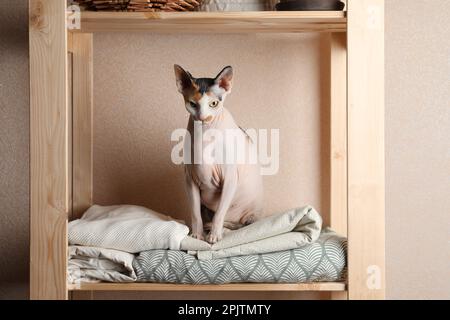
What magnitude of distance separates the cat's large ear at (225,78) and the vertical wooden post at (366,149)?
264 millimetres

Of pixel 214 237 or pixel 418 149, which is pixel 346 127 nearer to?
pixel 214 237

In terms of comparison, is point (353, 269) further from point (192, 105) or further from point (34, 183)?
point (34, 183)

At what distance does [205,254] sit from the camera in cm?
140

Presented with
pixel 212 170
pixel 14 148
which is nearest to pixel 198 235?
pixel 212 170

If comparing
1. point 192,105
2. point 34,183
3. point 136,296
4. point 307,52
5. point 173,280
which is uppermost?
point 307,52

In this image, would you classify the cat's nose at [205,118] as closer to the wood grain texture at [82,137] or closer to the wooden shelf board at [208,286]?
the wooden shelf board at [208,286]

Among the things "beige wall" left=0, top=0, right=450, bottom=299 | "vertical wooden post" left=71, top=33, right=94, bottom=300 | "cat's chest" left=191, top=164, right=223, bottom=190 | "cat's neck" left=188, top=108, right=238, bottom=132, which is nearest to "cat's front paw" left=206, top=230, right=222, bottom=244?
"cat's chest" left=191, top=164, right=223, bottom=190

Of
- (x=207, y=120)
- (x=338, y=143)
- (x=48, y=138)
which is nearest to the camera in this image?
(x=48, y=138)

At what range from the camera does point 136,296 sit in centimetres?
184

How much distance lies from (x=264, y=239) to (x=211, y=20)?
0.49 m

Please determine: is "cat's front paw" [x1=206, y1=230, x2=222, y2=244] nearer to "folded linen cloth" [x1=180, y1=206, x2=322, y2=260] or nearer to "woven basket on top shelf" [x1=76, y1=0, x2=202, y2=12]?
"folded linen cloth" [x1=180, y1=206, x2=322, y2=260]

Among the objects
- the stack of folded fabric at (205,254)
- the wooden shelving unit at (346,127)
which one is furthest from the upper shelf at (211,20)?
the stack of folded fabric at (205,254)

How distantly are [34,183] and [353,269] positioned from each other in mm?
685
